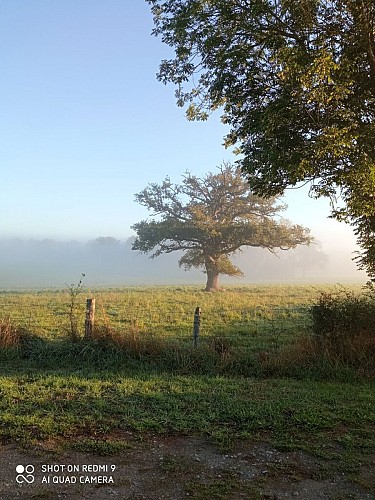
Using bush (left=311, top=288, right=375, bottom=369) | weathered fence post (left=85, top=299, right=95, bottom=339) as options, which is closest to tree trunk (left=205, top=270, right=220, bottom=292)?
bush (left=311, top=288, right=375, bottom=369)

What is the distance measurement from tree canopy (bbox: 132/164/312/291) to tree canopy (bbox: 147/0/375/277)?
2742 cm

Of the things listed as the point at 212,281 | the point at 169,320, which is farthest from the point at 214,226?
the point at 169,320

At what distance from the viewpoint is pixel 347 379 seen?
949cm

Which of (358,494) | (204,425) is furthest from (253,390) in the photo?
(358,494)

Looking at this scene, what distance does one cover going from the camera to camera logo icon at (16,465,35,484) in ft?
15.0

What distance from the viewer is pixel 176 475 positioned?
189 inches

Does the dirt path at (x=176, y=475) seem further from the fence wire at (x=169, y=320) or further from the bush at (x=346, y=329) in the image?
the fence wire at (x=169, y=320)

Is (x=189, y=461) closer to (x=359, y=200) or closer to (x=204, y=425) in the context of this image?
(x=204, y=425)

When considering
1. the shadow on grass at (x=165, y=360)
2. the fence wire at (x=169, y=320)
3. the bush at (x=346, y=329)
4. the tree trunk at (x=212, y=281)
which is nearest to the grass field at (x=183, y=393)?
the shadow on grass at (x=165, y=360)

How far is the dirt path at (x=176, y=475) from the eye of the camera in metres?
4.37

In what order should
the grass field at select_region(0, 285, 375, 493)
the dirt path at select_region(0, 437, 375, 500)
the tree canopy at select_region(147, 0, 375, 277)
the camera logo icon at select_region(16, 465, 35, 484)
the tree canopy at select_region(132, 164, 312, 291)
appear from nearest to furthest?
1. the dirt path at select_region(0, 437, 375, 500)
2. the camera logo icon at select_region(16, 465, 35, 484)
3. the grass field at select_region(0, 285, 375, 493)
4. the tree canopy at select_region(147, 0, 375, 277)
5. the tree canopy at select_region(132, 164, 312, 291)

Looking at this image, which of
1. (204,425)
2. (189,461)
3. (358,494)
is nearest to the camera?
(358,494)

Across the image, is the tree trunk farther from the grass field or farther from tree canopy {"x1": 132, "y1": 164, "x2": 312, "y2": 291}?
the grass field

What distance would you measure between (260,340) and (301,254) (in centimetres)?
14309
